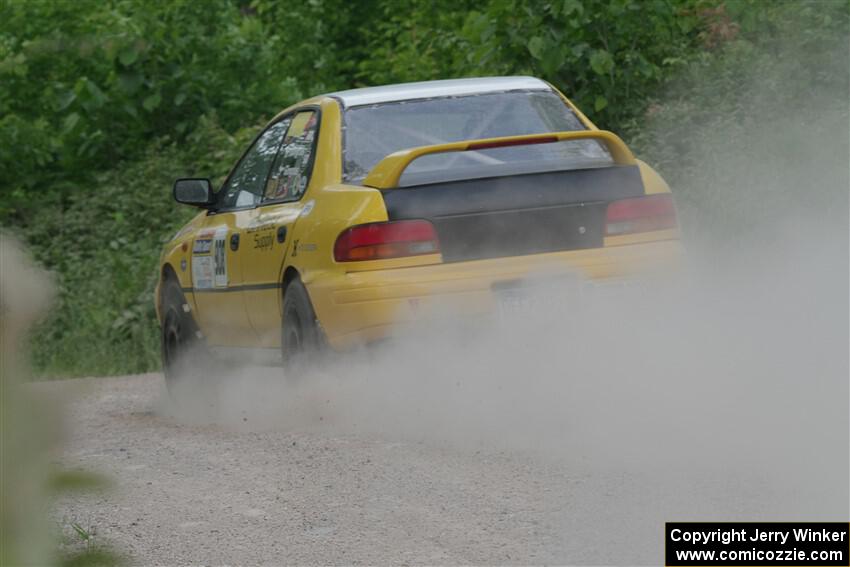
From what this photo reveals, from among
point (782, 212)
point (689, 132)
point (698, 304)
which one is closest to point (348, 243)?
point (698, 304)

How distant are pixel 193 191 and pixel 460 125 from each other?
78.5 inches

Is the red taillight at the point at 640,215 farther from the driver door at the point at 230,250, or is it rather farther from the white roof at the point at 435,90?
Result: the driver door at the point at 230,250

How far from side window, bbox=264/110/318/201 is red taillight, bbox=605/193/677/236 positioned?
5.42ft

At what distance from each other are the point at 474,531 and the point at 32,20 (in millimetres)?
14096

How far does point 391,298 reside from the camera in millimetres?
6758

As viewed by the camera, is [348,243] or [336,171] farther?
[336,171]

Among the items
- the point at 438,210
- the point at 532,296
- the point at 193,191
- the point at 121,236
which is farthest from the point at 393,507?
the point at 121,236

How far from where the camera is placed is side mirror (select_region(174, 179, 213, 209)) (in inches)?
348

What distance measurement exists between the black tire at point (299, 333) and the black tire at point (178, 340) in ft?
6.59

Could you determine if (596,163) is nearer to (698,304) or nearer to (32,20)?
(698,304)

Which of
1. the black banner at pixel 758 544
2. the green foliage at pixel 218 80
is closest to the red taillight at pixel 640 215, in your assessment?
the black banner at pixel 758 544

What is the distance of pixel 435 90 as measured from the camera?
7.91 metres

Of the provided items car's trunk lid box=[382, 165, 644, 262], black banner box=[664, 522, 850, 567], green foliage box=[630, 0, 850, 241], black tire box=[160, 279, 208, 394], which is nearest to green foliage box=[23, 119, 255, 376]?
black tire box=[160, 279, 208, 394]

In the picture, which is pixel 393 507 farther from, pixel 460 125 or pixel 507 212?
pixel 460 125
